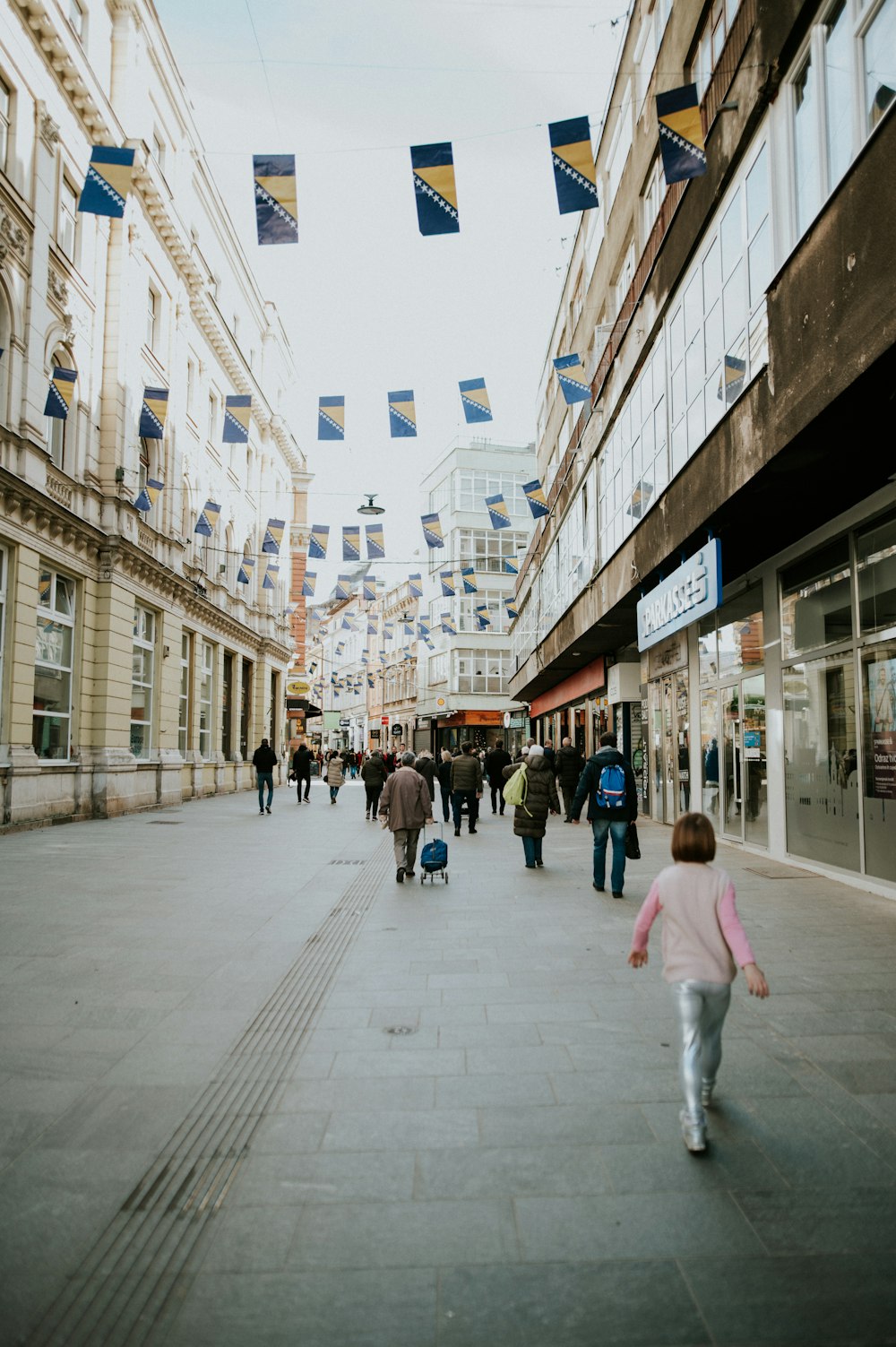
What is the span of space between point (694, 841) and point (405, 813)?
25.1ft

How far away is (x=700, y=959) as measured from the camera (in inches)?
153

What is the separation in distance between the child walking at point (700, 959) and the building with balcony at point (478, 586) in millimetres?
51368

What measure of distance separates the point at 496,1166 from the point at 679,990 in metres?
1.02

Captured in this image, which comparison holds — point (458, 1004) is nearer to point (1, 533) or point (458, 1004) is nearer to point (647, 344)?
point (647, 344)

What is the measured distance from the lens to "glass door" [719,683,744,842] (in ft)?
45.6

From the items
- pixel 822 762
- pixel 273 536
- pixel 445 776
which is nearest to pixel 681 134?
pixel 822 762

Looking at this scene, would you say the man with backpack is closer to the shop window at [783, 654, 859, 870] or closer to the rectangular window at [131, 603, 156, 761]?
the shop window at [783, 654, 859, 870]

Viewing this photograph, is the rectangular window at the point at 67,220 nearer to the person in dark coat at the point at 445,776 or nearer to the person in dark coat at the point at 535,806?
the person in dark coat at the point at 445,776

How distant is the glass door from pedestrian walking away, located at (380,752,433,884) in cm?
515

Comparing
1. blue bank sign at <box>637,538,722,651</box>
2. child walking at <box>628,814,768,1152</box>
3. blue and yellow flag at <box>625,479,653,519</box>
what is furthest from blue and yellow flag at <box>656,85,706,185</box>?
child walking at <box>628,814,768,1152</box>

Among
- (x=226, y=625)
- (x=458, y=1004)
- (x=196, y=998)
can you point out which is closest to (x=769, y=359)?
(x=458, y=1004)

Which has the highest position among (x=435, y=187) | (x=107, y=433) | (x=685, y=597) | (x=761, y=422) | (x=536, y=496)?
(x=107, y=433)

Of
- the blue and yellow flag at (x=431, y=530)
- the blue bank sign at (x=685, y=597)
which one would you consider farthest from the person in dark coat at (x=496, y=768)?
the blue bank sign at (x=685, y=597)

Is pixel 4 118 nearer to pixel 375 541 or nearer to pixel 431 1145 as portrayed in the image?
pixel 375 541
